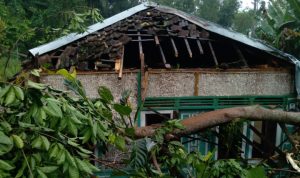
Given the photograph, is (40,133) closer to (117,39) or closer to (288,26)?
(117,39)

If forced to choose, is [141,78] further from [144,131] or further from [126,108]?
[126,108]

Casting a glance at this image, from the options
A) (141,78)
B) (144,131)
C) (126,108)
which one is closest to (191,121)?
(144,131)

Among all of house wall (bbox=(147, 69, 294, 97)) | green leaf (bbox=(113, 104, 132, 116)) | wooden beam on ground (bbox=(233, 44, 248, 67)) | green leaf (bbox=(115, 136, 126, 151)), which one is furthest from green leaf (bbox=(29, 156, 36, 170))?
wooden beam on ground (bbox=(233, 44, 248, 67))

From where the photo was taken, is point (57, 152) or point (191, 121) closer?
point (57, 152)

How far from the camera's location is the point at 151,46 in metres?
7.21

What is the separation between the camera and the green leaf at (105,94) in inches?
106

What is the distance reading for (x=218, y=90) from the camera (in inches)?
250

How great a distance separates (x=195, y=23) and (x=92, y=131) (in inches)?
212

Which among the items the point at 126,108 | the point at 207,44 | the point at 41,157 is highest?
the point at 207,44

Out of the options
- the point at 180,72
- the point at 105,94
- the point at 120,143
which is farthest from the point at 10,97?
the point at 180,72

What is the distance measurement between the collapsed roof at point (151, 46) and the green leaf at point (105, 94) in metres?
3.11

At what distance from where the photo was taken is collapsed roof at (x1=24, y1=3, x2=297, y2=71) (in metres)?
5.92

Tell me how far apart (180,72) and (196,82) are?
36cm

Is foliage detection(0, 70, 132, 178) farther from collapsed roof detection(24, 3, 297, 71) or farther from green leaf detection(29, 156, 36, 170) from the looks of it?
collapsed roof detection(24, 3, 297, 71)
